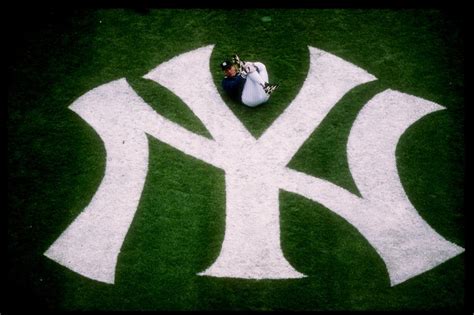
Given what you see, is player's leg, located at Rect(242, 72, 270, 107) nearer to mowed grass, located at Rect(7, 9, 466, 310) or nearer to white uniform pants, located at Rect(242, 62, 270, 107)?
white uniform pants, located at Rect(242, 62, 270, 107)

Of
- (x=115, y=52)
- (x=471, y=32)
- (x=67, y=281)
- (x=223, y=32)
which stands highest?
(x=471, y=32)

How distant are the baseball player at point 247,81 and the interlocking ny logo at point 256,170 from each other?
0.32 meters

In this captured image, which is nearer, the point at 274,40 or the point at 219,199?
the point at 219,199

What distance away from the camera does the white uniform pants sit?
222 inches

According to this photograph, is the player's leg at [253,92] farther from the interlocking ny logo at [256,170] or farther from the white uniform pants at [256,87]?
the interlocking ny logo at [256,170]

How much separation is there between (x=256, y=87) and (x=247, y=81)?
15cm

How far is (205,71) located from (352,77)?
216 cm

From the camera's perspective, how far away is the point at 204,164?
5695 millimetres

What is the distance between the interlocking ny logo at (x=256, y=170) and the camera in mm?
5328

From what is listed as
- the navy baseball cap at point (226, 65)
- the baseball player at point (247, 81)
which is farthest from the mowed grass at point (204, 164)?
the navy baseball cap at point (226, 65)

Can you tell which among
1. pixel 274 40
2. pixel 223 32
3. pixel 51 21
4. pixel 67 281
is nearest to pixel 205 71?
pixel 223 32

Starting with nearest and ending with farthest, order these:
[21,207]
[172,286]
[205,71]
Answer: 1. [172,286]
2. [21,207]
3. [205,71]

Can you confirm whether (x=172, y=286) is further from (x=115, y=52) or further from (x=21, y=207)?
(x=115, y=52)

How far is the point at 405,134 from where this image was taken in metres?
5.73
